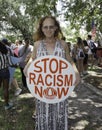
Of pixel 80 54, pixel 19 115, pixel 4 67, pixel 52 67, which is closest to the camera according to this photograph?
pixel 52 67

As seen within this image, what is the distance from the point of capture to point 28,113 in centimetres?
751

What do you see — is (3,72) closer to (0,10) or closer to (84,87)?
(84,87)

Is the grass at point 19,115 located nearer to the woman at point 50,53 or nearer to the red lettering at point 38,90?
the woman at point 50,53

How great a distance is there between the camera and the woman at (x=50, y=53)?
4074 mm

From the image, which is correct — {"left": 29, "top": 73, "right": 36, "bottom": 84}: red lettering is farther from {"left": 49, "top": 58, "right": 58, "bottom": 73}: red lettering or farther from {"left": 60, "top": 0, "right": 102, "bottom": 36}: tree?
{"left": 60, "top": 0, "right": 102, "bottom": 36}: tree

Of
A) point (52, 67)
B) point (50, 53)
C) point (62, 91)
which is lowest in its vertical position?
point (62, 91)

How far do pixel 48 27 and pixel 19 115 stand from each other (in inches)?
144

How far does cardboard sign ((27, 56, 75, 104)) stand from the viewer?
3922 mm

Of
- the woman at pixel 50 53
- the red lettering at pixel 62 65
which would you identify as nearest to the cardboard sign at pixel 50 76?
the red lettering at pixel 62 65

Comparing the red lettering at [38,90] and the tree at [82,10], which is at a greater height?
the tree at [82,10]

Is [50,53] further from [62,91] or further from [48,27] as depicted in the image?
[62,91]

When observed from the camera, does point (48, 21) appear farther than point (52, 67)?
Yes

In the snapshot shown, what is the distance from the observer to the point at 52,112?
421 cm

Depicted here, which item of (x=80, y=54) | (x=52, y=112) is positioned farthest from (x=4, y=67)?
(x=80, y=54)
